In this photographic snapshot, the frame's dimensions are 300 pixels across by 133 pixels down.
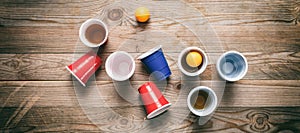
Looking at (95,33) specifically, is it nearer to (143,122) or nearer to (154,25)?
(154,25)

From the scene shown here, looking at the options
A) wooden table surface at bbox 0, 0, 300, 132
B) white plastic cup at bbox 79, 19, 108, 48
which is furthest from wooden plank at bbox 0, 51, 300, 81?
white plastic cup at bbox 79, 19, 108, 48

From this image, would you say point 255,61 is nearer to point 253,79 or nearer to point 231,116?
point 253,79

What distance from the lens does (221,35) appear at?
1.13 metres

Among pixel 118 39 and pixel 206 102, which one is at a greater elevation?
pixel 118 39

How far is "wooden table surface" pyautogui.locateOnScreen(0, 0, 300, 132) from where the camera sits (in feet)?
3.65

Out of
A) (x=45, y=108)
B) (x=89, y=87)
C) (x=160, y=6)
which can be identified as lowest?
(x=45, y=108)

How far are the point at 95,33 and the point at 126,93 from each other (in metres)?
0.26

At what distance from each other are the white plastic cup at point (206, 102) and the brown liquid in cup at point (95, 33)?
398 mm

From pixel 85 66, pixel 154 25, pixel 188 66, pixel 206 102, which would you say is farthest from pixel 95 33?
pixel 206 102

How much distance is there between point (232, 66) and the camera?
42.6 inches

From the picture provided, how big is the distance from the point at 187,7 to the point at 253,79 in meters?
0.39

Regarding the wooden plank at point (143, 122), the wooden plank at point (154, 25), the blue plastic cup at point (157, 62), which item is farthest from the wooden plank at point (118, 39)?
the wooden plank at point (143, 122)

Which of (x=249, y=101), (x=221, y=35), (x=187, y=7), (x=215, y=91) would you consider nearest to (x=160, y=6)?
(x=187, y=7)

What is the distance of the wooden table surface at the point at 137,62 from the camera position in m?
1.11
